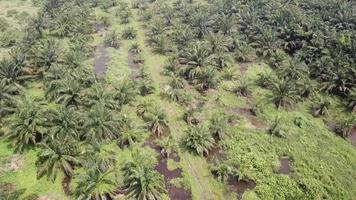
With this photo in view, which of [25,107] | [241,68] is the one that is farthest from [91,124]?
[241,68]

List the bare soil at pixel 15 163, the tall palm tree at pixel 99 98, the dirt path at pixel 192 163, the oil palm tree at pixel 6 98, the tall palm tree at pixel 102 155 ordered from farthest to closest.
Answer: the tall palm tree at pixel 99 98
the oil palm tree at pixel 6 98
the bare soil at pixel 15 163
the dirt path at pixel 192 163
the tall palm tree at pixel 102 155

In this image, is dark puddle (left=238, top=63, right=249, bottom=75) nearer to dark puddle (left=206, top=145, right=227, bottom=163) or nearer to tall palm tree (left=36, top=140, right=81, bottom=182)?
dark puddle (left=206, top=145, right=227, bottom=163)

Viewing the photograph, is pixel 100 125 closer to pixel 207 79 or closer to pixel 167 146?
pixel 167 146

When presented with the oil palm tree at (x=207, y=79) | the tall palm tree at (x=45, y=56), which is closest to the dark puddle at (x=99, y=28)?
the tall palm tree at (x=45, y=56)

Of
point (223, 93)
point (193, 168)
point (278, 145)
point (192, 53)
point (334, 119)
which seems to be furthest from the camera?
point (192, 53)

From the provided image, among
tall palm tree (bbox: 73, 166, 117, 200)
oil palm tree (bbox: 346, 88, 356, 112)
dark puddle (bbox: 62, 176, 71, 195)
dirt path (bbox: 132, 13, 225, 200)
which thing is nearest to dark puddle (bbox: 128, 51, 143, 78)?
dirt path (bbox: 132, 13, 225, 200)

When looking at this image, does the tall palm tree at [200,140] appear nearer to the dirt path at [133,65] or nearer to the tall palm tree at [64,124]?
the tall palm tree at [64,124]

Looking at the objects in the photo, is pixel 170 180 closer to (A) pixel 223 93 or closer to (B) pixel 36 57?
(A) pixel 223 93
